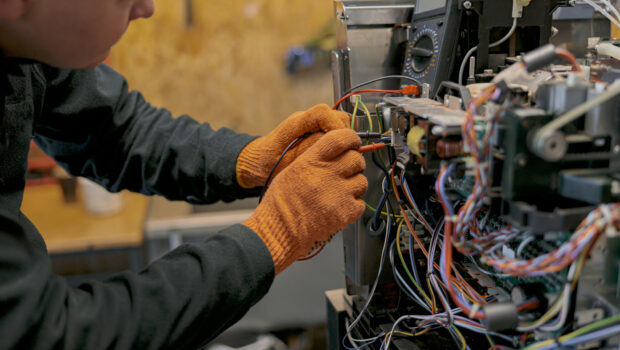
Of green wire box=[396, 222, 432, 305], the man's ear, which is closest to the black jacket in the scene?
the man's ear

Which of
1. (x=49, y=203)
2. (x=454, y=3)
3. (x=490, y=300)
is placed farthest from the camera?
(x=49, y=203)

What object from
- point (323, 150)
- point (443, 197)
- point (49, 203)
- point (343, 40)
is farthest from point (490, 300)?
point (49, 203)

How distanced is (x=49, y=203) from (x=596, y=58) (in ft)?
8.36

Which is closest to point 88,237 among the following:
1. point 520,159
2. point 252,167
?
point 252,167

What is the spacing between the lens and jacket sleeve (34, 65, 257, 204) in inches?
44.5

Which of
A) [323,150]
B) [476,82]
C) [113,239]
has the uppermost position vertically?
[476,82]

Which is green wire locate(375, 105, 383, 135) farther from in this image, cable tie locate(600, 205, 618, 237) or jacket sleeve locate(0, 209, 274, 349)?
cable tie locate(600, 205, 618, 237)

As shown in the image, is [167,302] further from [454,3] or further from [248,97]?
[248,97]

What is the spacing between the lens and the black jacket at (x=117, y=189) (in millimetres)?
659

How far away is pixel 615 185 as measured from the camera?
1.82 feet

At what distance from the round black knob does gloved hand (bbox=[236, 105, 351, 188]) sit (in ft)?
0.64

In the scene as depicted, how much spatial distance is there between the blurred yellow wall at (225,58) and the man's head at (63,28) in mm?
1719

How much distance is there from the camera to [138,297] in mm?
735

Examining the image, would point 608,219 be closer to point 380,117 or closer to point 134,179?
point 380,117
